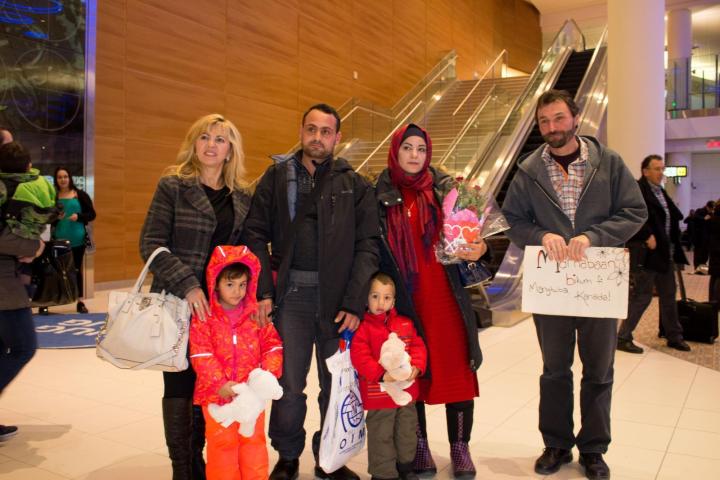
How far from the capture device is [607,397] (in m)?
2.90

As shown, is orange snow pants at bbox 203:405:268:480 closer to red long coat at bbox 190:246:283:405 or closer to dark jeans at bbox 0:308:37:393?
red long coat at bbox 190:246:283:405

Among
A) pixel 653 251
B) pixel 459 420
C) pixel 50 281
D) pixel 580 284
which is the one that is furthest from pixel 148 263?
pixel 653 251

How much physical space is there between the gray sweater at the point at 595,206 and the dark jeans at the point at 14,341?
269cm

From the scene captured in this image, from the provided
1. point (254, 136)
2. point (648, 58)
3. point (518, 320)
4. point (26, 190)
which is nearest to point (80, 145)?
point (254, 136)

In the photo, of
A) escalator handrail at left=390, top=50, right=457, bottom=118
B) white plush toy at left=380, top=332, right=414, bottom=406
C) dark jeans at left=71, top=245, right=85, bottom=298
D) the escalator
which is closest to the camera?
white plush toy at left=380, top=332, right=414, bottom=406

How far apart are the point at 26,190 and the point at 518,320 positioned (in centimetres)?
550

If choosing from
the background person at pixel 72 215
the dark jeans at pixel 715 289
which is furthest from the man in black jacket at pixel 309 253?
the dark jeans at pixel 715 289

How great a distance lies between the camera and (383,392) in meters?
2.68

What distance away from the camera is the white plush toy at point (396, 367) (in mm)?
2578

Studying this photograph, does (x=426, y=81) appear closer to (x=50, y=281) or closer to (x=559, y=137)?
(x=50, y=281)

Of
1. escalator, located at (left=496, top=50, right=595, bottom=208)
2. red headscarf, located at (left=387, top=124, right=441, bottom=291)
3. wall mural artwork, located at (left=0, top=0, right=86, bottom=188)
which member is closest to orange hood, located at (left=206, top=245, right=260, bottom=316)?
red headscarf, located at (left=387, top=124, right=441, bottom=291)

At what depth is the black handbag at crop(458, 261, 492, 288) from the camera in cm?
276

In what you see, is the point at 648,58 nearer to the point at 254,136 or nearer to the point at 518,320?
the point at 518,320

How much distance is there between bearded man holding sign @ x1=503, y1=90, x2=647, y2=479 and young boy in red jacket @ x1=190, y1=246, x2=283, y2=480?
54.0 inches
